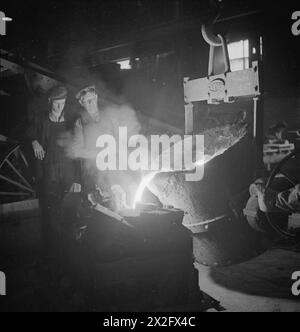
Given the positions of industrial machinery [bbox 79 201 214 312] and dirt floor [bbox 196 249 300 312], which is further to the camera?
dirt floor [bbox 196 249 300 312]

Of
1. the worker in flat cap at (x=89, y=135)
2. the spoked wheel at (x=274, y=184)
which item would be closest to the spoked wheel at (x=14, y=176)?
the worker in flat cap at (x=89, y=135)

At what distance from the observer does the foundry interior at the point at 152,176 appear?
4.40m

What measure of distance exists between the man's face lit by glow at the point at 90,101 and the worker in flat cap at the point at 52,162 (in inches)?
19.5

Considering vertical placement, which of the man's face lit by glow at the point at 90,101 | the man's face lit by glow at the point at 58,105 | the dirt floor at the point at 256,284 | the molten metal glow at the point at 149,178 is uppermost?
the man's face lit by glow at the point at 90,101

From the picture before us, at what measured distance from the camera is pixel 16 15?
11.9 meters

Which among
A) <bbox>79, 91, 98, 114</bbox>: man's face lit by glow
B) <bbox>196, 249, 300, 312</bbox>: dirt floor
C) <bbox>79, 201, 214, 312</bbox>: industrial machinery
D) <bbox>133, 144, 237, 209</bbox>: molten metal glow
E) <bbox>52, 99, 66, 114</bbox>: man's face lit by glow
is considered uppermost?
<bbox>79, 91, 98, 114</bbox>: man's face lit by glow

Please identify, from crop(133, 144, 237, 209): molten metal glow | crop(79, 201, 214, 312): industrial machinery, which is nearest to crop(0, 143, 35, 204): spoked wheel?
crop(133, 144, 237, 209): molten metal glow

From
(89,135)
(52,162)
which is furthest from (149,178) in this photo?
(89,135)

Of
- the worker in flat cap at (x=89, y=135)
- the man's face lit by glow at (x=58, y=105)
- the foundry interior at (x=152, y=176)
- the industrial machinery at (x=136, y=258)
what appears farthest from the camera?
the worker in flat cap at (x=89, y=135)

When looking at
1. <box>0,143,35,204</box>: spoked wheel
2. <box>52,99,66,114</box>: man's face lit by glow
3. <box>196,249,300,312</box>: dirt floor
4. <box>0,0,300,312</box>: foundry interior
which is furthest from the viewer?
<box>52,99,66,114</box>: man's face lit by glow

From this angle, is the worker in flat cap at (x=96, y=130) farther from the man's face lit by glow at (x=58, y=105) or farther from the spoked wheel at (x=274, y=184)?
the spoked wheel at (x=274, y=184)

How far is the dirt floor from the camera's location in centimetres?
471

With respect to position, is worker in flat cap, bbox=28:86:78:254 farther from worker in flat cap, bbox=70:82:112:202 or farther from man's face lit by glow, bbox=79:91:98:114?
man's face lit by glow, bbox=79:91:98:114

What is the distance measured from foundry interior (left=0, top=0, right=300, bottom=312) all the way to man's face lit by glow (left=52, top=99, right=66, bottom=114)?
32 mm
